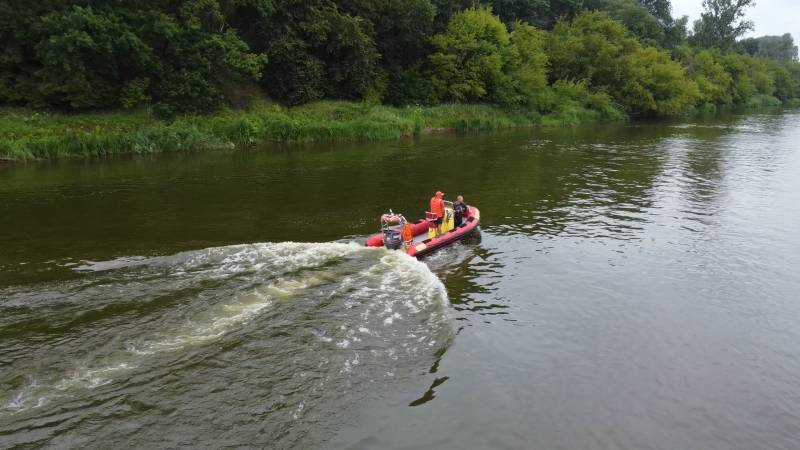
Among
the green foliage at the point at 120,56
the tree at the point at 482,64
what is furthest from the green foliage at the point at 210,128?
the tree at the point at 482,64

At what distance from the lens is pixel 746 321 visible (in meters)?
11.7

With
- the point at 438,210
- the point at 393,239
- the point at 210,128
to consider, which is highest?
the point at 210,128

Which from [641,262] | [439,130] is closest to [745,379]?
[641,262]

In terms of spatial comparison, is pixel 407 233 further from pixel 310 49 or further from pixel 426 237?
pixel 310 49

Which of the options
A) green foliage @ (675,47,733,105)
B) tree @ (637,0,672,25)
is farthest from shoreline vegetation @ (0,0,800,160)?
tree @ (637,0,672,25)

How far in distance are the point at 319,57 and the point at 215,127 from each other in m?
12.9

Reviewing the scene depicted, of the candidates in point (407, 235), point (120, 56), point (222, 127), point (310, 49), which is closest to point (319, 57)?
point (310, 49)

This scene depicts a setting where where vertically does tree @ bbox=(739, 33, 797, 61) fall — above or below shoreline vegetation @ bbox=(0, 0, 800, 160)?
above

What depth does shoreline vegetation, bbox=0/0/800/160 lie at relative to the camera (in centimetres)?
3117

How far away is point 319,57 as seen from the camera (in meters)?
43.8

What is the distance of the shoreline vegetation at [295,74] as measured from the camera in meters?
31.2

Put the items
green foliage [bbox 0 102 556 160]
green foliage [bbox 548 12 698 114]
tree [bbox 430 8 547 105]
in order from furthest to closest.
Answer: green foliage [bbox 548 12 698 114] → tree [bbox 430 8 547 105] → green foliage [bbox 0 102 556 160]

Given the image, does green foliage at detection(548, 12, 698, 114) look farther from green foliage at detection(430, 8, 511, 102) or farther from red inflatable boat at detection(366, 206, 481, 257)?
red inflatable boat at detection(366, 206, 481, 257)

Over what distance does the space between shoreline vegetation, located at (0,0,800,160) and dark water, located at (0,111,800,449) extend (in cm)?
1192
